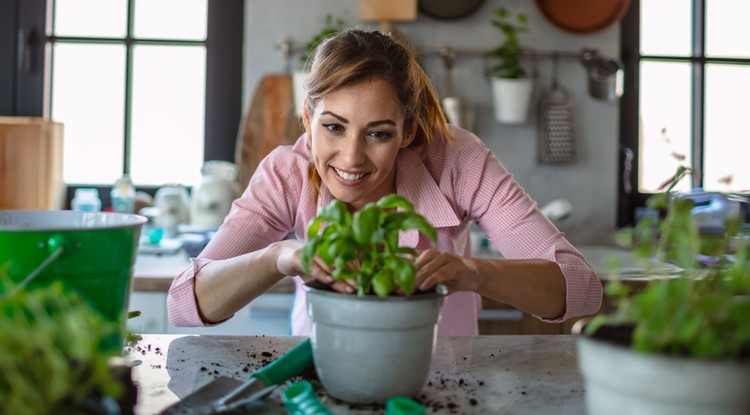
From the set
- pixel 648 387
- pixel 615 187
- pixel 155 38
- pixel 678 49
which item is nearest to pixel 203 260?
pixel 648 387

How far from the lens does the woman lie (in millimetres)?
1296

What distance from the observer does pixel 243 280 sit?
1.26 meters

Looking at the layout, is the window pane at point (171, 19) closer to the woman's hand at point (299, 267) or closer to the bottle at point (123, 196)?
the bottle at point (123, 196)

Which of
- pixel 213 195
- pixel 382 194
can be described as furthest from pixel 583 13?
pixel 382 194

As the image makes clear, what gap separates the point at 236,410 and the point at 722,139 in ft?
9.38

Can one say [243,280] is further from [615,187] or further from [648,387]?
[615,187]

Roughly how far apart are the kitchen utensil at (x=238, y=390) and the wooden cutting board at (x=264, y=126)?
1.93m

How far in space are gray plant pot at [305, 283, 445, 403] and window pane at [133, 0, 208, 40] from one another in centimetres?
231

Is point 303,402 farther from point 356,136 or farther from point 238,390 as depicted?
point 356,136

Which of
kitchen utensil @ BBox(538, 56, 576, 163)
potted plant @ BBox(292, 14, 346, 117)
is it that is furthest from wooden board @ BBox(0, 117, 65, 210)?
kitchen utensil @ BBox(538, 56, 576, 163)

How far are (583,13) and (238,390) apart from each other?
2.47 m

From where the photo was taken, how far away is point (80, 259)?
738mm

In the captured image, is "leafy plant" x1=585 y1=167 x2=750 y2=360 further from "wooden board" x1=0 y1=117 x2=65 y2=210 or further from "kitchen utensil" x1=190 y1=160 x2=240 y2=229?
"wooden board" x1=0 y1=117 x2=65 y2=210

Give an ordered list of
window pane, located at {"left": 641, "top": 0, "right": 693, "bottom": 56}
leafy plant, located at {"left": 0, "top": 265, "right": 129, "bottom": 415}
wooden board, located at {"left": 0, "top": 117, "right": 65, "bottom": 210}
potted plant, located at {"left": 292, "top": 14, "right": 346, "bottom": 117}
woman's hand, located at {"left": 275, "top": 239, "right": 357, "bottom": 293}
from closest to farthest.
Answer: leafy plant, located at {"left": 0, "top": 265, "right": 129, "bottom": 415}, woman's hand, located at {"left": 275, "top": 239, "right": 357, "bottom": 293}, wooden board, located at {"left": 0, "top": 117, "right": 65, "bottom": 210}, potted plant, located at {"left": 292, "top": 14, "right": 346, "bottom": 117}, window pane, located at {"left": 641, "top": 0, "right": 693, "bottom": 56}
